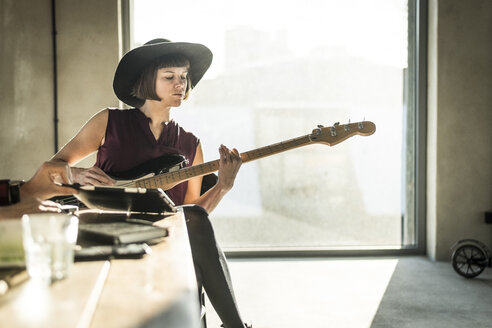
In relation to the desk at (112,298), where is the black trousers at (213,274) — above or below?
below

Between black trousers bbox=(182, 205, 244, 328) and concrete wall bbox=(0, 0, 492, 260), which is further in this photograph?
concrete wall bbox=(0, 0, 492, 260)

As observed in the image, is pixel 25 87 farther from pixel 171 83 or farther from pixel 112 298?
pixel 112 298

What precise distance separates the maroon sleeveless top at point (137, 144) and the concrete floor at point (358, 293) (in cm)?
78

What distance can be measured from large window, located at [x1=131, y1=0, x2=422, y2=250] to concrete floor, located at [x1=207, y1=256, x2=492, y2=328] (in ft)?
0.92

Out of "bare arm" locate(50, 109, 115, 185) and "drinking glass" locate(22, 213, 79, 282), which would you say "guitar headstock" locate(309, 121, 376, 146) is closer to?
"bare arm" locate(50, 109, 115, 185)

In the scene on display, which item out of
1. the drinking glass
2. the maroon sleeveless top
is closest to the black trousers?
the maroon sleeveless top

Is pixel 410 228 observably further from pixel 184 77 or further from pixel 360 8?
pixel 184 77

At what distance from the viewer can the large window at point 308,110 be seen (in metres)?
3.84

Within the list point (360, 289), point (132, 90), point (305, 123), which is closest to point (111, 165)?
point (132, 90)

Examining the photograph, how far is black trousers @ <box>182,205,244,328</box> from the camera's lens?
1.76 m

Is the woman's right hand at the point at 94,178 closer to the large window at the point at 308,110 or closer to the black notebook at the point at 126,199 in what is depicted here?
the black notebook at the point at 126,199

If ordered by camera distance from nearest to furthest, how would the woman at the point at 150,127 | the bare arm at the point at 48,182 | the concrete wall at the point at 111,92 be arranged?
1. the bare arm at the point at 48,182
2. the woman at the point at 150,127
3. the concrete wall at the point at 111,92

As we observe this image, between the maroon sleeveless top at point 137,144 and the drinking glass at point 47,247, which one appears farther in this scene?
the maroon sleeveless top at point 137,144

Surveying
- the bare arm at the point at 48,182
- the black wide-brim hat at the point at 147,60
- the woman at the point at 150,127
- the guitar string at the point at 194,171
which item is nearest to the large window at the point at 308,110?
the black wide-brim hat at the point at 147,60
